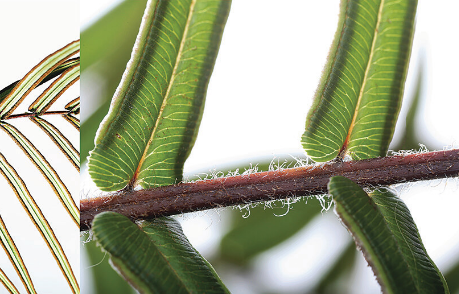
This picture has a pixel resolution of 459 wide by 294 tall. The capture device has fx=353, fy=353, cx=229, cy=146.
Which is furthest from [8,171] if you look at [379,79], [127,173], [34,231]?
[379,79]

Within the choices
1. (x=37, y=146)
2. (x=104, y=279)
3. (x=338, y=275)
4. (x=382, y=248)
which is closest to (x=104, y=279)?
(x=104, y=279)

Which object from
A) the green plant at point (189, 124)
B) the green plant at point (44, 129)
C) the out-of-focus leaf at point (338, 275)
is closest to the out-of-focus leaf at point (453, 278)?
the out-of-focus leaf at point (338, 275)

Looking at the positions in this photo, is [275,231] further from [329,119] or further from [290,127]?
[329,119]

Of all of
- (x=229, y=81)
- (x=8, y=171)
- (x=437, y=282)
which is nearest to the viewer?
(x=437, y=282)

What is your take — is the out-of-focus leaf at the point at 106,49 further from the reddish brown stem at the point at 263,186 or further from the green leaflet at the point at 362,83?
the green leaflet at the point at 362,83

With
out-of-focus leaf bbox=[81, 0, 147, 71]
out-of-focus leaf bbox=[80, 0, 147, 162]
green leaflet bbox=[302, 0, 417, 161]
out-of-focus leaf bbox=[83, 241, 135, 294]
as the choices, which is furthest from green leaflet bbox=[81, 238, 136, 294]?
green leaflet bbox=[302, 0, 417, 161]

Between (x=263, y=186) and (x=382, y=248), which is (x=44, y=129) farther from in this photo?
(x=382, y=248)
